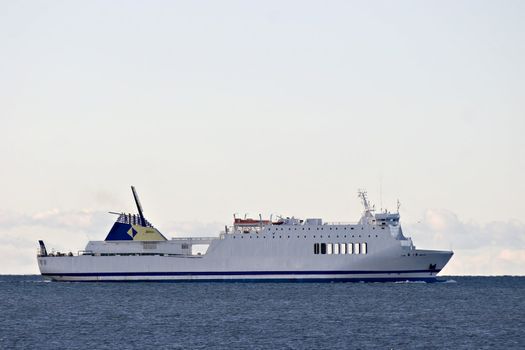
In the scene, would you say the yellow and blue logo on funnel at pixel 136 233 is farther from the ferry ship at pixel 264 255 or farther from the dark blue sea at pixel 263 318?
the dark blue sea at pixel 263 318

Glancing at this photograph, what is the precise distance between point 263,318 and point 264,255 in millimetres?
33339

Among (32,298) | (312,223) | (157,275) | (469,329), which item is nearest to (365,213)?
(312,223)

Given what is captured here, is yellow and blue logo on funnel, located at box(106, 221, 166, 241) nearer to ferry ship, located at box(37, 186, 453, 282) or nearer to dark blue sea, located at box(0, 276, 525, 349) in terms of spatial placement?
ferry ship, located at box(37, 186, 453, 282)

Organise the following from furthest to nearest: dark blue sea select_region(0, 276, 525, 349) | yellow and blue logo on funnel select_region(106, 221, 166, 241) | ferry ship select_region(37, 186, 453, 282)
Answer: yellow and blue logo on funnel select_region(106, 221, 166, 241) < ferry ship select_region(37, 186, 453, 282) < dark blue sea select_region(0, 276, 525, 349)

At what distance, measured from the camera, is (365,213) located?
9756 cm

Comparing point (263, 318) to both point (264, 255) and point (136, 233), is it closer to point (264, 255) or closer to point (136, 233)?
point (264, 255)

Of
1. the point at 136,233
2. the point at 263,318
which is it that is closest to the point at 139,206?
the point at 136,233

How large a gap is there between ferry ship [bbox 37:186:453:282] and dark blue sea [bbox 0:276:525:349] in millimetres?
2007

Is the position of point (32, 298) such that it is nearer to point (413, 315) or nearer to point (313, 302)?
point (313, 302)

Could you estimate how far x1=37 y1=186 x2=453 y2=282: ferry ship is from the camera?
95.6m

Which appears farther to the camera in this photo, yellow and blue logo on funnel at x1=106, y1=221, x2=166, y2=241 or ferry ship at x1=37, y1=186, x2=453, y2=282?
yellow and blue logo on funnel at x1=106, y1=221, x2=166, y2=241

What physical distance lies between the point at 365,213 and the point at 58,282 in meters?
35.2

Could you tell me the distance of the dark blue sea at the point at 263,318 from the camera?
174 ft

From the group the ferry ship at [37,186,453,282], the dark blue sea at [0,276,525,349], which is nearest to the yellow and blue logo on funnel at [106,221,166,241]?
the ferry ship at [37,186,453,282]
